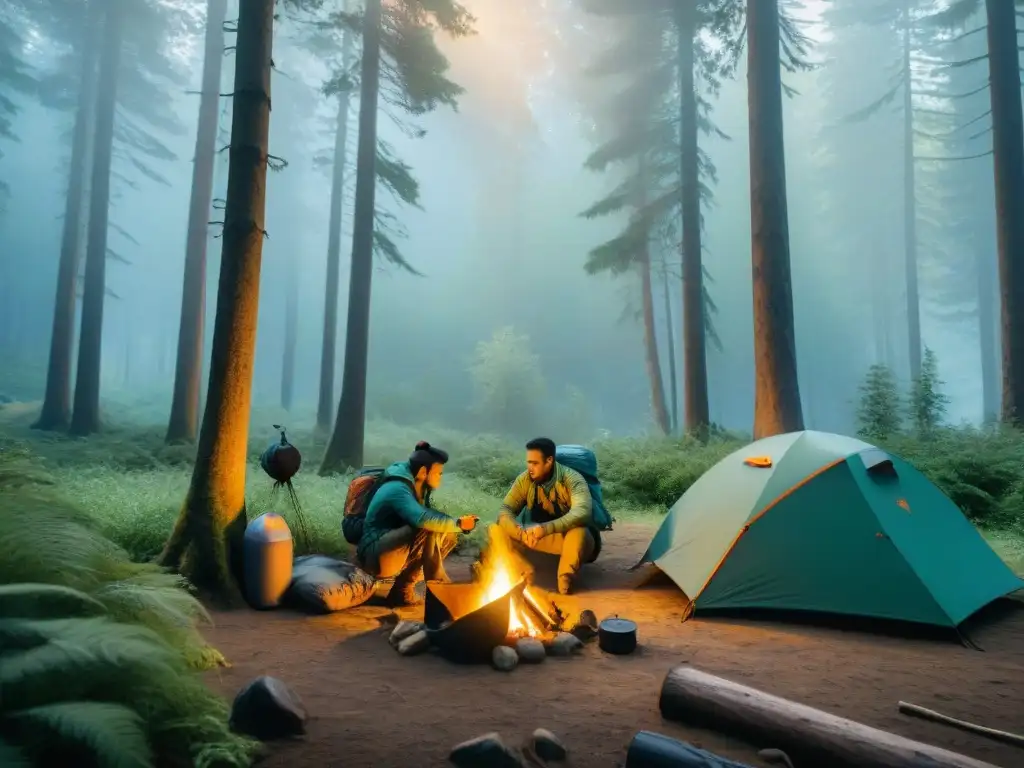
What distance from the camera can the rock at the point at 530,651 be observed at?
4293 millimetres

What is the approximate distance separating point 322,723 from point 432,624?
1407 mm

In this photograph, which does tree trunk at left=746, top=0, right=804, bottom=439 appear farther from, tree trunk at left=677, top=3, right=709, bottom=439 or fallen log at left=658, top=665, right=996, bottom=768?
fallen log at left=658, top=665, right=996, bottom=768

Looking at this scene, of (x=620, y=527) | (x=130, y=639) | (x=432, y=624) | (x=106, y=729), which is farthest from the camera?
(x=620, y=527)

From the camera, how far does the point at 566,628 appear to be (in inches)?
191

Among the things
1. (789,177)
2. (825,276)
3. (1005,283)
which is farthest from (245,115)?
(825,276)

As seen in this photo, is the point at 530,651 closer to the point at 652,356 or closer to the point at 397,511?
the point at 397,511

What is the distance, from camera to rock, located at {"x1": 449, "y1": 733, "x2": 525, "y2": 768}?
2.76 metres

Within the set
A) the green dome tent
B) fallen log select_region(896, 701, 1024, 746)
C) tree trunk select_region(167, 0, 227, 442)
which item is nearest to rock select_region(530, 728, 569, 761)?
fallen log select_region(896, 701, 1024, 746)

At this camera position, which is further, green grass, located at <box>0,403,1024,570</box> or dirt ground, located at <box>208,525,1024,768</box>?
green grass, located at <box>0,403,1024,570</box>

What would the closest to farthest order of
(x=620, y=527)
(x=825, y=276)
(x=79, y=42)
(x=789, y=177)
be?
1. (x=620, y=527)
2. (x=79, y=42)
3. (x=789, y=177)
4. (x=825, y=276)

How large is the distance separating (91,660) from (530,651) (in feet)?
9.60

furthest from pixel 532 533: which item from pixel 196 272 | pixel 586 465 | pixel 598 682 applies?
pixel 196 272

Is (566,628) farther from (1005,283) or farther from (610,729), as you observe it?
(1005,283)

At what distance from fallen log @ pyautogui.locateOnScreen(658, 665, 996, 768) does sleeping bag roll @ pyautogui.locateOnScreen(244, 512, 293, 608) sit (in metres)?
3.80
